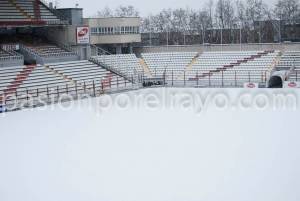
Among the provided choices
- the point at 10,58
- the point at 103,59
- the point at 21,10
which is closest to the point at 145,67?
the point at 103,59

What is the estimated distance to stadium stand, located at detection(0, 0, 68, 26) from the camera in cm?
2259

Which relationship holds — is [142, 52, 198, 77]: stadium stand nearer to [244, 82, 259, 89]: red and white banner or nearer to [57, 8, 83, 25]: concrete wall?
[57, 8, 83, 25]: concrete wall

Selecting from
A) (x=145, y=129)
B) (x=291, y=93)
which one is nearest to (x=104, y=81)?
(x=291, y=93)

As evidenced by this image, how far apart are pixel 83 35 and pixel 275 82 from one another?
29.1 ft

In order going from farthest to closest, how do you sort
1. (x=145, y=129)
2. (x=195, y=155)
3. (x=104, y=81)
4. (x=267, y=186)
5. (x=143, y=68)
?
(x=143, y=68)
(x=104, y=81)
(x=145, y=129)
(x=195, y=155)
(x=267, y=186)

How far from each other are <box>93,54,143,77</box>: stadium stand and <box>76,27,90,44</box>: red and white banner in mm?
937

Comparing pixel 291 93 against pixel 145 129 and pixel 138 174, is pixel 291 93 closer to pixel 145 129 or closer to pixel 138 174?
pixel 145 129

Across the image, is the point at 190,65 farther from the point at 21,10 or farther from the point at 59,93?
the point at 21,10

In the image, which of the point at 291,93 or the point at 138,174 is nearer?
the point at 138,174

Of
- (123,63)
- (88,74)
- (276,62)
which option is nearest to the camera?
(88,74)

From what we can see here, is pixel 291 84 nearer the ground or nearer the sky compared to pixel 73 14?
nearer the ground

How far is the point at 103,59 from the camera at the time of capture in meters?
24.9

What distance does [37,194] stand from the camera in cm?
743

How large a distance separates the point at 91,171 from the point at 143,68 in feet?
55.5
